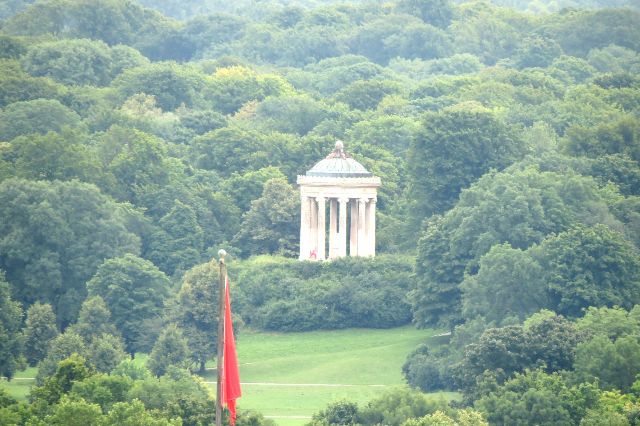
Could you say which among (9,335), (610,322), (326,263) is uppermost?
(326,263)

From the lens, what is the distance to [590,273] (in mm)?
119312

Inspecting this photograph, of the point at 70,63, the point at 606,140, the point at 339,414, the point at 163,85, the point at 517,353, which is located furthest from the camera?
the point at 70,63

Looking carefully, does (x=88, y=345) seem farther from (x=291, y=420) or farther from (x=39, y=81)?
(x=39, y=81)

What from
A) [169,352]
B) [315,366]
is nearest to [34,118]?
[315,366]

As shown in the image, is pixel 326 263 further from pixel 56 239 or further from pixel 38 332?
pixel 38 332

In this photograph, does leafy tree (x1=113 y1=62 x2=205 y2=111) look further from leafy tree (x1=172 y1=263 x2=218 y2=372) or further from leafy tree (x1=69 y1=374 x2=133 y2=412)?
leafy tree (x1=69 y1=374 x2=133 y2=412)

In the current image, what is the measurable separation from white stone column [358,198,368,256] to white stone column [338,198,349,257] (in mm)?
675

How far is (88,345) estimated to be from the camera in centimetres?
11719

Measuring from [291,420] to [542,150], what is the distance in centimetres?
4625

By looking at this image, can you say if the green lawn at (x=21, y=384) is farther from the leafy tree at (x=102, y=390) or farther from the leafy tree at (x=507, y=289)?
the leafy tree at (x=507, y=289)

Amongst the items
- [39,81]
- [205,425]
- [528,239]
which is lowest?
[205,425]

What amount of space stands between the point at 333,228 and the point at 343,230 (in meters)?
1.45

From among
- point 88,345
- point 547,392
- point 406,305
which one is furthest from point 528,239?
point 547,392

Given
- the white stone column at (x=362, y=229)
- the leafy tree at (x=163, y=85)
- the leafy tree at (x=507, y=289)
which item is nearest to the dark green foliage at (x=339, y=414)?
the leafy tree at (x=507, y=289)
